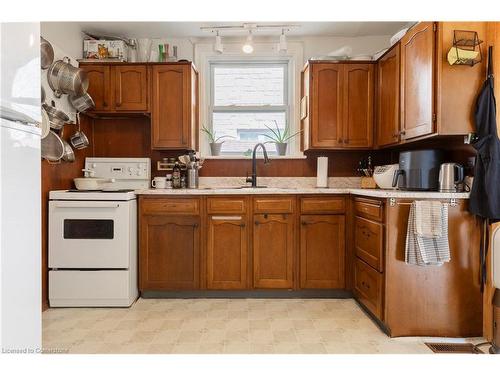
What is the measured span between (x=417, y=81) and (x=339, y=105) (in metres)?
0.87

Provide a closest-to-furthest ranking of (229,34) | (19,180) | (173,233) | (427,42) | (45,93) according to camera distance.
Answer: (19,180) < (427,42) < (45,93) < (173,233) < (229,34)

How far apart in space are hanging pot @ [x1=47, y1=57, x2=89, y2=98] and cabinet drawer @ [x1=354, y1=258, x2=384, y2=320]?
2.78 m

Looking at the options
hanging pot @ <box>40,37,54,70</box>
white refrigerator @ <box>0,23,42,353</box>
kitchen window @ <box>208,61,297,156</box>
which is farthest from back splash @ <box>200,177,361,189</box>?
white refrigerator @ <box>0,23,42,353</box>

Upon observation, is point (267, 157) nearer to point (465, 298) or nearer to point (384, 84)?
point (384, 84)

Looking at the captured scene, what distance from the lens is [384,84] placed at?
3.05 metres

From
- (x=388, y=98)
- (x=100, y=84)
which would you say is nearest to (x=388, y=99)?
(x=388, y=98)

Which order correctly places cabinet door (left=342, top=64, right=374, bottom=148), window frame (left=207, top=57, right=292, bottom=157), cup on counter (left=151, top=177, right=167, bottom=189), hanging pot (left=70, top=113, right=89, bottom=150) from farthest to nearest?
window frame (left=207, top=57, right=292, bottom=157)
cup on counter (left=151, top=177, right=167, bottom=189)
cabinet door (left=342, top=64, right=374, bottom=148)
hanging pot (left=70, top=113, right=89, bottom=150)

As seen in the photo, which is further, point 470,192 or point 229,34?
point 229,34

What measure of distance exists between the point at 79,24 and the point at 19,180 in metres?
2.96

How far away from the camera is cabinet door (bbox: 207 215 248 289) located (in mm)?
2943

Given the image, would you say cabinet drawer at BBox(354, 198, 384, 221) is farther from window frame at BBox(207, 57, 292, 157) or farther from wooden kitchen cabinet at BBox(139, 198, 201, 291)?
wooden kitchen cabinet at BBox(139, 198, 201, 291)

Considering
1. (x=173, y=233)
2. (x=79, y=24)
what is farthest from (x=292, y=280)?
(x=79, y=24)

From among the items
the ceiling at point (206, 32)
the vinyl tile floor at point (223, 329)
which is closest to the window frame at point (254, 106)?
the ceiling at point (206, 32)

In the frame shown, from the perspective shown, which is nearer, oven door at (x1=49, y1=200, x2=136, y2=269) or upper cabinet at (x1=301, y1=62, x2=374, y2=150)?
oven door at (x1=49, y1=200, x2=136, y2=269)
